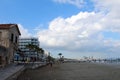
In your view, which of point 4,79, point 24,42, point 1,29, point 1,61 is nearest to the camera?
point 4,79

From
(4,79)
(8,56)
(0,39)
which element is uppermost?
(0,39)

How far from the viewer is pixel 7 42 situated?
56.2m

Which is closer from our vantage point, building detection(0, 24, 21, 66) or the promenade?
the promenade

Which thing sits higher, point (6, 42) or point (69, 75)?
point (6, 42)

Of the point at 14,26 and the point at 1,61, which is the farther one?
the point at 14,26

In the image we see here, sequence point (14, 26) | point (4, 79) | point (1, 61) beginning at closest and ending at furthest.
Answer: point (4, 79), point (1, 61), point (14, 26)

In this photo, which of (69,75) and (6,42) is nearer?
(69,75)

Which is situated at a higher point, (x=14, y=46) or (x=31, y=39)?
(x=31, y=39)

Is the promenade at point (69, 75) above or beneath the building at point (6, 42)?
beneath

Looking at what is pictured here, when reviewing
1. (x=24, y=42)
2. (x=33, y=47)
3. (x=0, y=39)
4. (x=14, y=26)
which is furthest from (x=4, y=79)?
(x=24, y=42)

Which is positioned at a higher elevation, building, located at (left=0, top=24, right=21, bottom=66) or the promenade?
building, located at (left=0, top=24, right=21, bottom=66)

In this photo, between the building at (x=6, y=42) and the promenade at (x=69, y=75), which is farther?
the building at (x=6, y=42)

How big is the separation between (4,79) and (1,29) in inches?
1190

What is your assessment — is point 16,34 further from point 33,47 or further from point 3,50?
Result: point 33,47
